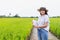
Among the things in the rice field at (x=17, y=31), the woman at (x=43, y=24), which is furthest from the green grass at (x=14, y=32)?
the woman at (x=43, y=24)

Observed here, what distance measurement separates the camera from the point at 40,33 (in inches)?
291

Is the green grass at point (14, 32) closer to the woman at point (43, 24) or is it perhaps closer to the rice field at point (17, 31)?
the rice field at point (17, 31)

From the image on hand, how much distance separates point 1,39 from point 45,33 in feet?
5.29

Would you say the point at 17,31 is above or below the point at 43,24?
below

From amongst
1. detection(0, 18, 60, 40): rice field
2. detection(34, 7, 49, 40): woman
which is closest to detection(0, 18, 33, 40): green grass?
detection(0, 18, 60, 40): rice field

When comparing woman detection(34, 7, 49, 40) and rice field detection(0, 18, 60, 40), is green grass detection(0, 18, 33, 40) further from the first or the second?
woman detection(34, 7, 49, 40)

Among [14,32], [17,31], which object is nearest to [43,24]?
[14,32]

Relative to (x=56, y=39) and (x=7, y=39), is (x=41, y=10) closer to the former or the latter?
(x=7, y=39)

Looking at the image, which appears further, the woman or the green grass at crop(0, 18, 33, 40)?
the green grass at crop(0, 18, 33, 40)

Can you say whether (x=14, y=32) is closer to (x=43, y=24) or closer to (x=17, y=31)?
(x=17, y=31)

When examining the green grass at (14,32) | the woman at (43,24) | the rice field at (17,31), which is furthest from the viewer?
the rice field at (17,31)

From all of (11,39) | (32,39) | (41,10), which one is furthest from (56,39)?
(41,10)

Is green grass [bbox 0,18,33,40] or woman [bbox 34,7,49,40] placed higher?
woman [bbox 34,7,49,40]

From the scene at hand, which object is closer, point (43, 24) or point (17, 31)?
point (43, 24)
